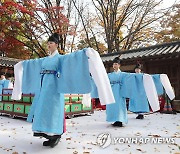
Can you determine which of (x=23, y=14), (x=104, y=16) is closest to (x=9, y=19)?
(x=23, y=14)

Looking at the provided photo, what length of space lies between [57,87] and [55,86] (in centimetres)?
4

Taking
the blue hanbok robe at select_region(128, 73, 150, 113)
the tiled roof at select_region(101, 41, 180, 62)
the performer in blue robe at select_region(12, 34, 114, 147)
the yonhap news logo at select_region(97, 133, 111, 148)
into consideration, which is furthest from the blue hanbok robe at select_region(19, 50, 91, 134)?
the tiled roof at select_region(101, 41, 180, 62)

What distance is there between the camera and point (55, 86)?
375 cm

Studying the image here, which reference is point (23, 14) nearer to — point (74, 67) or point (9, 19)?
point (9, 19)

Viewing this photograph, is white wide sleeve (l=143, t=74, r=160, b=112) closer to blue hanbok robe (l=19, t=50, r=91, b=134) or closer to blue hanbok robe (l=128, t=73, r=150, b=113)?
blue hanbok robe (l=128, t=73, r=150, b=113)

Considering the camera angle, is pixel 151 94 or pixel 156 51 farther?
pixel 156 51

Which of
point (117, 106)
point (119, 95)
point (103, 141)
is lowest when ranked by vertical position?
point (103, 141)

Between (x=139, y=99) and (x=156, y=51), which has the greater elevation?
(x=156, y=51)

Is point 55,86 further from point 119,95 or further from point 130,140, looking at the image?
point 119,95

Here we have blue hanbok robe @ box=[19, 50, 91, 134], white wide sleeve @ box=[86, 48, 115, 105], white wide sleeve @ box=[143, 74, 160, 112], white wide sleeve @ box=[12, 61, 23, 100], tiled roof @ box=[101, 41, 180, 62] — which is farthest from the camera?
tiled roof @ box=[101, 41, 180, 62]

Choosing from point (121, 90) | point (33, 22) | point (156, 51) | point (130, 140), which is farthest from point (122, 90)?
point (33, 22)

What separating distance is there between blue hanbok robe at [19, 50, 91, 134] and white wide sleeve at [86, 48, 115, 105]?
16 cm

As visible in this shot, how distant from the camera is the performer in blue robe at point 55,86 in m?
3.42

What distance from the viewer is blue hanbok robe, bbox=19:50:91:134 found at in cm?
342
